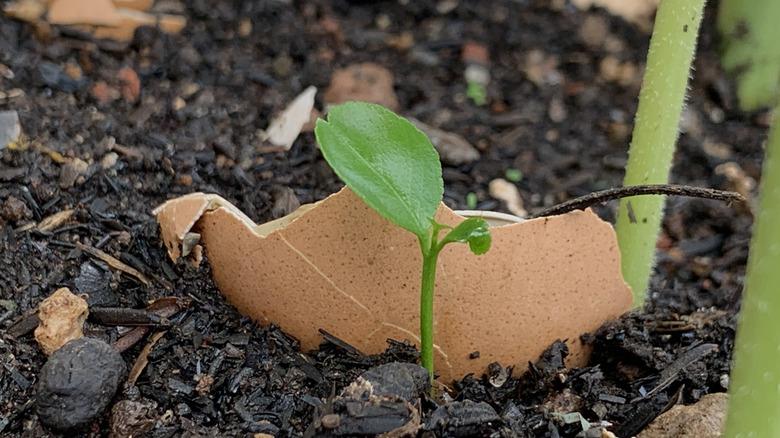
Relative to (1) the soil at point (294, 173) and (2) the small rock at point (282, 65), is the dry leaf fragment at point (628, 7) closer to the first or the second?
(1) the soil at point (294, 173)

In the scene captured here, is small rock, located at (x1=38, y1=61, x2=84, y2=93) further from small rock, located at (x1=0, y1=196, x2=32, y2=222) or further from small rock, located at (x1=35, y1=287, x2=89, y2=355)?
small rock, located at (x1=35, y1=287, x2=89, y2=355)

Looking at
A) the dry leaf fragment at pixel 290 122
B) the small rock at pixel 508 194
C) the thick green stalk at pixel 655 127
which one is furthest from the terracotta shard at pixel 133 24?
the thick green stalk at pixel 655 127

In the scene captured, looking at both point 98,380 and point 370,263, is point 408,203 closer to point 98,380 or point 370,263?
point 370,263

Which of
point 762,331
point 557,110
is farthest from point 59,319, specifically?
point 557,110

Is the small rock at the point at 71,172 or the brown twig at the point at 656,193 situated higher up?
the brown twig at the point at 656,193

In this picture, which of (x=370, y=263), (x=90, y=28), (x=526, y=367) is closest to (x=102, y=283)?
(x=370, y=263)

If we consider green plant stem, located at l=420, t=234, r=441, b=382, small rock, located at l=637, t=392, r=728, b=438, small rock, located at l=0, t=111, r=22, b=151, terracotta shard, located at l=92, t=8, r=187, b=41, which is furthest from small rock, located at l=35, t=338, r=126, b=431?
terracotta shard, located at l=92, t=8, r=187, b=41
